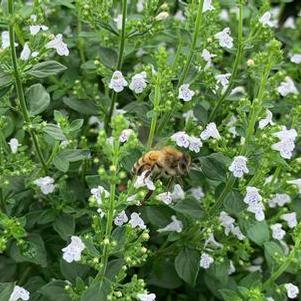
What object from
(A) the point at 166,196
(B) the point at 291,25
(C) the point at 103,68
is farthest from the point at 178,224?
(B) the point at 291,25

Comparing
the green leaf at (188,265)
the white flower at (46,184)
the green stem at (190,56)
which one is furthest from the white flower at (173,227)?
the white flower at (46,184)

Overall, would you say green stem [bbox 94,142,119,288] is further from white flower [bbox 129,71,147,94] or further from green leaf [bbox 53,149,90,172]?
white flower [bbox 129,71,147,94]

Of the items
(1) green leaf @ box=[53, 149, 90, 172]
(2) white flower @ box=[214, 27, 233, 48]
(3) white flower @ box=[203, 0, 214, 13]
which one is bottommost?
(1) green leaf @ box=[53, 149, 90, 172]

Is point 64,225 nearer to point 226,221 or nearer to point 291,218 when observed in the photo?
point 226,221

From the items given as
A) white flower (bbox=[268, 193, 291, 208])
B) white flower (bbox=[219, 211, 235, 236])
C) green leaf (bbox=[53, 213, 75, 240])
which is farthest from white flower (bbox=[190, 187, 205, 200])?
green leaf (bbox=[53, 213, 75, 240])

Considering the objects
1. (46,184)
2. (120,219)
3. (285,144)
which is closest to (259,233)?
(285,144)

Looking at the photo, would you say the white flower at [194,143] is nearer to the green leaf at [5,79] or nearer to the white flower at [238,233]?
the white flower at [238,233]
